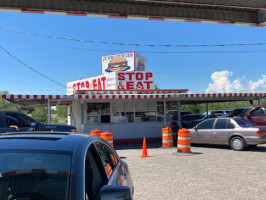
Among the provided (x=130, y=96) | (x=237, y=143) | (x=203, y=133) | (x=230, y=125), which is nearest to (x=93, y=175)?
(x=237, y=143)

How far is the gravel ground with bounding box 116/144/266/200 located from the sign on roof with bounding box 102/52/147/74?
17.7 meters

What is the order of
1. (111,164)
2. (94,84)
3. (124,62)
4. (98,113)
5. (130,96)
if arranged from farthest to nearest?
(124,62)
(94,84)
(98,113)
(130,96)
(111,164)

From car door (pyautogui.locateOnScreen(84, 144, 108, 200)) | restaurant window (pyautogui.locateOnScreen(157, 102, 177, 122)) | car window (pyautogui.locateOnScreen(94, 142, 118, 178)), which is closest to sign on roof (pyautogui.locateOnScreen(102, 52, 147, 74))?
restaurant window (pyautogui.locateOnScreen(157, 102, 177, 122))

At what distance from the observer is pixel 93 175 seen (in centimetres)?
270

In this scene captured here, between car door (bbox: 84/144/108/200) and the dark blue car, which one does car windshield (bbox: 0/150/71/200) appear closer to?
the dark blue car

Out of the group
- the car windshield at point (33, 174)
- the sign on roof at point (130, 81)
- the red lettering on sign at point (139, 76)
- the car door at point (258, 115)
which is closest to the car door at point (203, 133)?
the car door at point (258, 115)

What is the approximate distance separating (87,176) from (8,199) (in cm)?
73

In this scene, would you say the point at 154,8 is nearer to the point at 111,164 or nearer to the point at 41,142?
the point at 111,164

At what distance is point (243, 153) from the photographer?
10641 mm

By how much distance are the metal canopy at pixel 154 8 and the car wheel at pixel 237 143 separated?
4.92 m

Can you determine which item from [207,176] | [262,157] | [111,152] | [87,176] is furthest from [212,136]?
[87,176]

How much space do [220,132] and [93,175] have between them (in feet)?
33.6

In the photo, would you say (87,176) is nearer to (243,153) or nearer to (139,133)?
(243,153)

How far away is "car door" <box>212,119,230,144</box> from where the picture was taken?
1175cm
